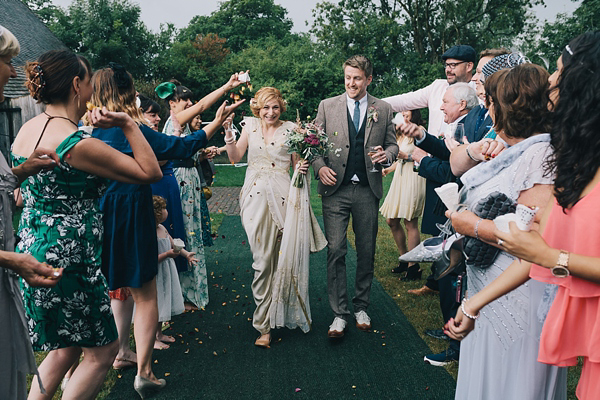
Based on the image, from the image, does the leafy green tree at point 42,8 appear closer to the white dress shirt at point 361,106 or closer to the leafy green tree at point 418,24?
the leafy green tree at point 418,24

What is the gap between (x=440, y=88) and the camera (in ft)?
19.4

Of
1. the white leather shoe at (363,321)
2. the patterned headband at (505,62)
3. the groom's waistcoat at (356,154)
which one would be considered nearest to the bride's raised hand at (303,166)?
the groom's waistcoat at (356,154)

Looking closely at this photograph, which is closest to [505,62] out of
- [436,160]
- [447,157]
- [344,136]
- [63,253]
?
[447,157]

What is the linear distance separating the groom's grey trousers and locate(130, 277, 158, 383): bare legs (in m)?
1.96

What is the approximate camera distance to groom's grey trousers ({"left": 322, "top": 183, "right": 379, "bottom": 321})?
5.08 m

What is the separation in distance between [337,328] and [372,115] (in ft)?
7.24

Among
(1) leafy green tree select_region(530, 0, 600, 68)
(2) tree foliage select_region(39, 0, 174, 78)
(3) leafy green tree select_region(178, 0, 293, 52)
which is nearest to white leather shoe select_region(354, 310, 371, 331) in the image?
(1) leafy green tree select_region(530, 0, 600, 68)

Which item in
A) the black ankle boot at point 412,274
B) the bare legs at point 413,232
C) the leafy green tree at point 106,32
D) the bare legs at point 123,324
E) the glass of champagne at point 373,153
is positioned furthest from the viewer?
the leafy green tree at point 106,32

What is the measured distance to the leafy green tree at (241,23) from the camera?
5962cm

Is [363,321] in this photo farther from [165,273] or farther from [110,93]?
[110,93]

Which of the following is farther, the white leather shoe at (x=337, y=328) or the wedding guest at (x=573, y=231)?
the white leather shoe at (x=337, y=328)

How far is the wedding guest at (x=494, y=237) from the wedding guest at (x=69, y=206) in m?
1.87

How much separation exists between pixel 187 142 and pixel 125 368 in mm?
2274

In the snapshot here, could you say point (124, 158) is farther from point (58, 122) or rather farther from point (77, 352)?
point (77, 352)
